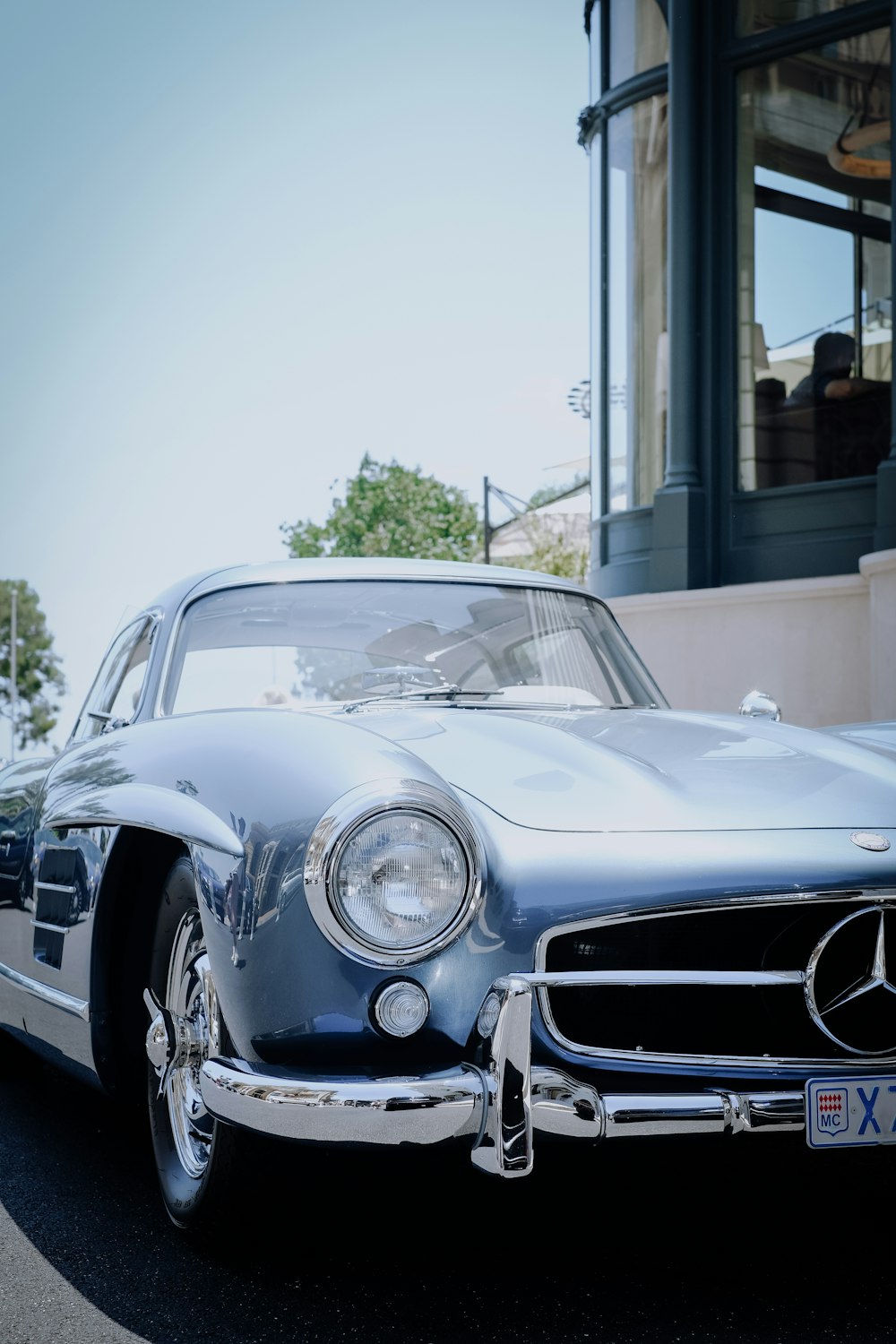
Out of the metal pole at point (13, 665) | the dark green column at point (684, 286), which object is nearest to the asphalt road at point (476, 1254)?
the dark green column at point (684, 286)

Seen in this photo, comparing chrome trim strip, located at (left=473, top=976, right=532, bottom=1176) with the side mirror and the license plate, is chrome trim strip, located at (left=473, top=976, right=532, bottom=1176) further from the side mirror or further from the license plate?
the side mirror

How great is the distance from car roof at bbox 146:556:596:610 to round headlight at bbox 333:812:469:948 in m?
1.53

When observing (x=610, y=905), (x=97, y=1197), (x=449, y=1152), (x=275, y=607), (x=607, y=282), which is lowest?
(x=97, y=1197)

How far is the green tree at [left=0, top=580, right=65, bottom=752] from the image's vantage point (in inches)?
2276

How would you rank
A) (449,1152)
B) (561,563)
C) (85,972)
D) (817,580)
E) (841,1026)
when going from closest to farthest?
(449,1152) → (841,1026) → (85,972) → (817,580) → (561,563)

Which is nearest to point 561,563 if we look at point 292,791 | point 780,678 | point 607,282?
point 607,282

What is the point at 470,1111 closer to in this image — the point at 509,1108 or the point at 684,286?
the point at 509,1108

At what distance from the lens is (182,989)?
2658mm

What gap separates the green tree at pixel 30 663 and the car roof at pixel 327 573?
55.8 m

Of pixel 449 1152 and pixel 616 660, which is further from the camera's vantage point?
pixel 616 660

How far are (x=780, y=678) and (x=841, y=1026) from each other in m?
7.00

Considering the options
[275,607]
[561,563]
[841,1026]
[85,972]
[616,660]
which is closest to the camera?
[841,1026]

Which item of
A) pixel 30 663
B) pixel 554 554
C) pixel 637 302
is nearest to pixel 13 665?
pixel 30 663

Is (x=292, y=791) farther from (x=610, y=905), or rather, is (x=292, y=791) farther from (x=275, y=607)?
(x=275, y=607)
